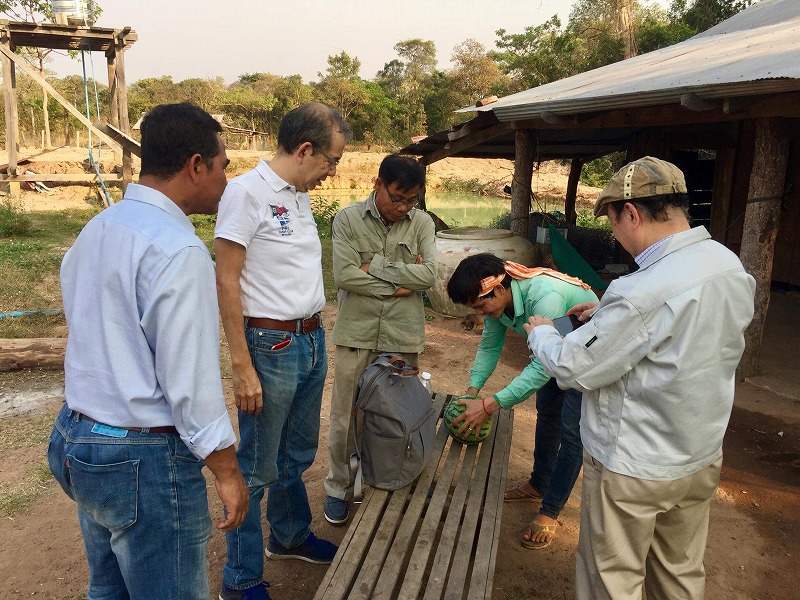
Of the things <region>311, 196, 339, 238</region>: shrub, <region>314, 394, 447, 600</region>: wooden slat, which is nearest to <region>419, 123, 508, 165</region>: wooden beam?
<region>311, 196, 339, 238</region>: shrub

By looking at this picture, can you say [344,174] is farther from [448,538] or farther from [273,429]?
[448,538]

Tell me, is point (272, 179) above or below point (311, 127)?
below

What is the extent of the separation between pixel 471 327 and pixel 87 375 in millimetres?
5201

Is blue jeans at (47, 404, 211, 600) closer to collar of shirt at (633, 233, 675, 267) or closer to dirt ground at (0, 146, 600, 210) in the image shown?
collar of shirt at (633, 233, 675, 267)

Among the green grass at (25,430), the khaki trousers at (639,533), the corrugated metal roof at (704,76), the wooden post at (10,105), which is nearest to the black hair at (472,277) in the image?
the khaki trousers at (639,533)

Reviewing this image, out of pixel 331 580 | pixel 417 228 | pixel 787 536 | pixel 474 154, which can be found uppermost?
pixel 474 154

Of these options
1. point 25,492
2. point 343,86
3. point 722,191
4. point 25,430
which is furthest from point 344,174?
point 25,492

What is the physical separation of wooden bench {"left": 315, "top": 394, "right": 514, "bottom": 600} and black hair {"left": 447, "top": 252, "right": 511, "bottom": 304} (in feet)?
2.40

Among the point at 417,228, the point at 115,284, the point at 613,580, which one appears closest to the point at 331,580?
the point at 613,580

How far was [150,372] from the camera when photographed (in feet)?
4.33

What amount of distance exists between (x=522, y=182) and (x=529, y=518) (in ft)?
16.7

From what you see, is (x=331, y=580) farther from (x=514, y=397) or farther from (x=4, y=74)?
(x=4, y=74)

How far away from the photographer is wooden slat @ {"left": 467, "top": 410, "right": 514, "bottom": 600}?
179 cm

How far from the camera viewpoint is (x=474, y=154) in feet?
30.6
